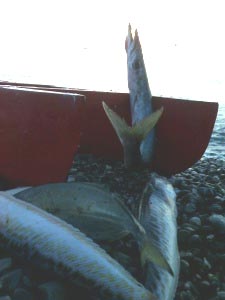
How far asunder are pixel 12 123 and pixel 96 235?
61.9 inches

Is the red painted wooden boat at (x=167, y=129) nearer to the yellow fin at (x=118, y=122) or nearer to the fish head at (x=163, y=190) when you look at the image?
the yellow fin at (x=118, y=122)

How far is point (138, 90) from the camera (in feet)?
18.0

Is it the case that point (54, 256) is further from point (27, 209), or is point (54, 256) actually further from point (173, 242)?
point (173, 242)

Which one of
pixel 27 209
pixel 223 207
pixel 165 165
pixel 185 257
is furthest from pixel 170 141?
pixel 27 209

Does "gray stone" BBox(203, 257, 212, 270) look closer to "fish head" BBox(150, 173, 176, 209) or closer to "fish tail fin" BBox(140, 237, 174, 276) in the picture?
"fish head" BBox(150, 173, 176, 209)

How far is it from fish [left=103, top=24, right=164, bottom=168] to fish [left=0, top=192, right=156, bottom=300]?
1864 mm

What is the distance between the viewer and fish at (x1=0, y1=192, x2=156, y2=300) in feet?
7.54

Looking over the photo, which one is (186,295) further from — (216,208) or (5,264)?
(216,208)

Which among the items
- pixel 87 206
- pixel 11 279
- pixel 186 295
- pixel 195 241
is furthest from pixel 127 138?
pixel 11 279

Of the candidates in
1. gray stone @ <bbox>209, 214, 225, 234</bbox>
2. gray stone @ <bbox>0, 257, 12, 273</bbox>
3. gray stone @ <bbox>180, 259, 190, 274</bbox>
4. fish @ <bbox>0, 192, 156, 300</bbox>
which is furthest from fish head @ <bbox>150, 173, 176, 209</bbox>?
gray stone @ <bbox>0, 257, 12, 273</bbox>

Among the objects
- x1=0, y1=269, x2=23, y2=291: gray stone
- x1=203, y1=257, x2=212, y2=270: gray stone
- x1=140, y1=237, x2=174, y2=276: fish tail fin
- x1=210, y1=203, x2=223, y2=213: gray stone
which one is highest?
x1=140, y1=237, x2=174, y2=276: fish tail fin

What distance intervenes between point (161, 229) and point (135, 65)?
316 cm

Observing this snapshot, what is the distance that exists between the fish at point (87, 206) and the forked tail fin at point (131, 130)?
1392mm

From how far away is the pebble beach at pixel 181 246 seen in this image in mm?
2594
